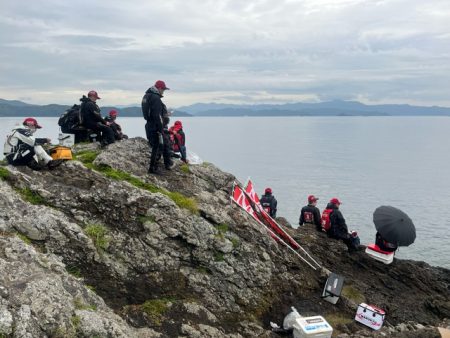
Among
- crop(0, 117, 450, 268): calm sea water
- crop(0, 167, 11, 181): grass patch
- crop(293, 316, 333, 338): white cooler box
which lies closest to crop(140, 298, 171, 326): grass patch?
crop(293, 316, 333, 338): white cooler box

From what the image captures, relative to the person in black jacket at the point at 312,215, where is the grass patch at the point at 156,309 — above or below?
below

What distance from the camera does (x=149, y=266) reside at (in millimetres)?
14109

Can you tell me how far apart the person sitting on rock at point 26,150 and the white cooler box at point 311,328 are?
10.3 m

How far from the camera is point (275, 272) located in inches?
642

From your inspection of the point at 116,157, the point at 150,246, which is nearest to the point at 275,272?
the point at 150,246

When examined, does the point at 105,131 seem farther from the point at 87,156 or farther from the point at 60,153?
the point at 60,153

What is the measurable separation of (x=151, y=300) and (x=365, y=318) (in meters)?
7.95

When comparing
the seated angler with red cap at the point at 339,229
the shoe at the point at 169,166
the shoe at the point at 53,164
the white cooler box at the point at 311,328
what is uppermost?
the shoe at the point at 53,164

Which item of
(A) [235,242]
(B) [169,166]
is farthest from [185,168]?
(A) [235,242]

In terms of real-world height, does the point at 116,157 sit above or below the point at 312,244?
above

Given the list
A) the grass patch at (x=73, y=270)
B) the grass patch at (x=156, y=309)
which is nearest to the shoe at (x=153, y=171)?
the grass patch at (x=73, y=270)

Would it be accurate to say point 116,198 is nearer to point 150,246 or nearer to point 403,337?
point 150,246

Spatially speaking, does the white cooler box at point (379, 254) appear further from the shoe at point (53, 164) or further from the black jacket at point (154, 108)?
the shoe at point (53, 164)

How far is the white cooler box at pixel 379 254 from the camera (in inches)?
802
